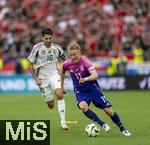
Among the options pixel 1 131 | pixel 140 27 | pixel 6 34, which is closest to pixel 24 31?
pixel 6 34

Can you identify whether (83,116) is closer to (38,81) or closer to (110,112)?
(38,81)

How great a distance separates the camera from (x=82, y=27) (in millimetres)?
29562

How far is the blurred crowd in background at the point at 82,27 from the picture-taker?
2836cm

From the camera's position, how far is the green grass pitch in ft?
38.6

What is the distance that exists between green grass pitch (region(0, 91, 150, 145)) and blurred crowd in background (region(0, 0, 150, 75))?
244cm

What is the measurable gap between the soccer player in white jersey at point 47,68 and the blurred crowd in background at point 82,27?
13.2m

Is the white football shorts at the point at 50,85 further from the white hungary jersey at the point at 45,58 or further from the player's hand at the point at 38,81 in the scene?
the player's hand at the point at 38,81

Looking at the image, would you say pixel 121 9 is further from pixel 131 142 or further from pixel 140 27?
pixel 131 142

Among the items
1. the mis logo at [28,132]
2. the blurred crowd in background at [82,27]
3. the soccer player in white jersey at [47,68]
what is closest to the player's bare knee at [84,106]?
the soccer player in white jersey at [47,68]

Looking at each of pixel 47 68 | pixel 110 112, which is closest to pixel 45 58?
pixel 47 68

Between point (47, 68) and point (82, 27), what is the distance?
15.3 m

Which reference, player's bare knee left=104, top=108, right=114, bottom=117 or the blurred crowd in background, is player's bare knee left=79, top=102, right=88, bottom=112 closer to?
player's bare knee left=104, top=108, right=114, bottom=117

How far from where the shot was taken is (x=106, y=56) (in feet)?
94.0

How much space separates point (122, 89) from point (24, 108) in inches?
316
